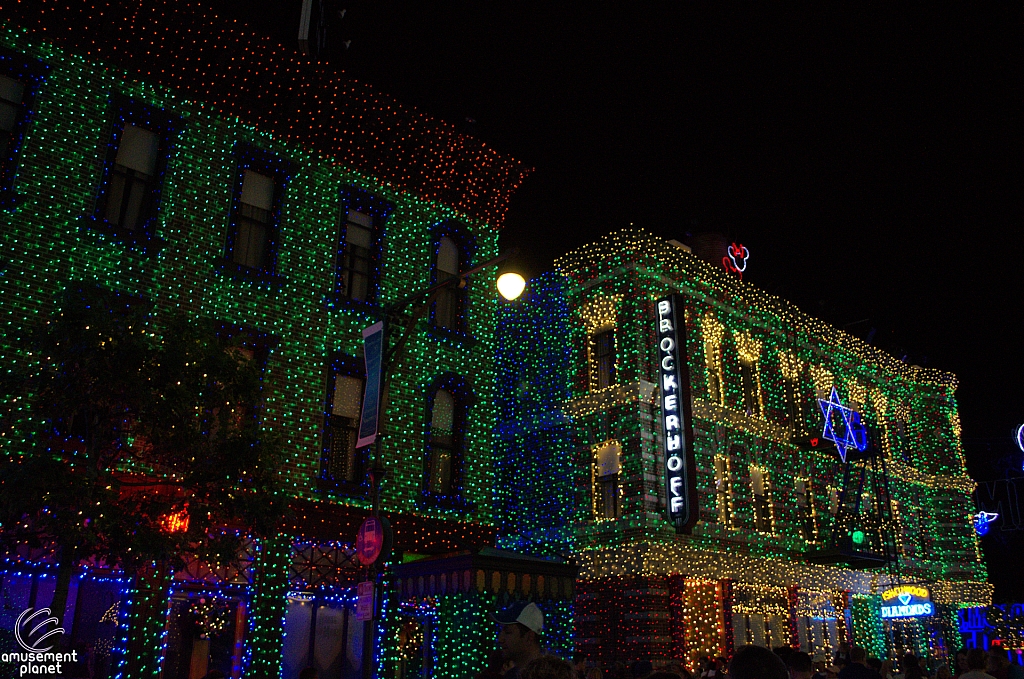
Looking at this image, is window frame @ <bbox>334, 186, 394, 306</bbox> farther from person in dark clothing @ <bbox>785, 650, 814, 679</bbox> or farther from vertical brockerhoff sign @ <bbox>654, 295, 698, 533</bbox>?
person in dark clothing @ <bbox>785, 650, 814, 679</bbox>

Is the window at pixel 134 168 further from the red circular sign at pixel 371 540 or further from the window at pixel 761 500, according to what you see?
the window at pixel 761 500

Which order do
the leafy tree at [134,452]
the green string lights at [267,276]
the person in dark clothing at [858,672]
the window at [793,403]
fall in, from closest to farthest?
the person in dark clothing at [858,672] < the leafy tree at [134,452] < the green string lights at [267,276] < the window at [793,403]

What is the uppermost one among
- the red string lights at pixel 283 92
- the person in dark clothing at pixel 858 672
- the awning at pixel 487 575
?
the red string lights at pixel 283 92

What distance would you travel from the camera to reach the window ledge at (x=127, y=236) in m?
16.5

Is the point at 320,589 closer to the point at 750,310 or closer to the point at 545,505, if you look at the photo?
the point at 545,505

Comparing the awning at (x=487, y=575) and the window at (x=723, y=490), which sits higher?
the window at (x=723, y=490)

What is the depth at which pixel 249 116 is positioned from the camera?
19406mm

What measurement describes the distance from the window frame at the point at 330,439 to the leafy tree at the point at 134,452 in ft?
13.0

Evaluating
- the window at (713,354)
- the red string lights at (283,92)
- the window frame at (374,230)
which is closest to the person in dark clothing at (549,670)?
the window frame at (374,230)

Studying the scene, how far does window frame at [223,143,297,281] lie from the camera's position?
18484 mm

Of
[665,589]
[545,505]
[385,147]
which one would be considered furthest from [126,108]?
[665,589]

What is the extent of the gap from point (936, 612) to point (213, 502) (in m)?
33.4

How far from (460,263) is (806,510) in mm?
17273

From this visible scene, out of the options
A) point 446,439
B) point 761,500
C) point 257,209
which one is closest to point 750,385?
point 761,500
